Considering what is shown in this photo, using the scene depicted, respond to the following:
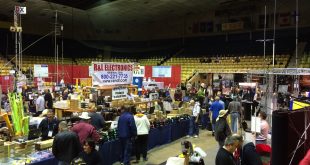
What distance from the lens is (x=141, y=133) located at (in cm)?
802

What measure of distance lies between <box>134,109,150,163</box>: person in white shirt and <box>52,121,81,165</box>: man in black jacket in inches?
97.6

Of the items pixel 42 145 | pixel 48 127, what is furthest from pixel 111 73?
pixel 42 145

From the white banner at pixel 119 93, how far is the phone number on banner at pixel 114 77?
341 mm

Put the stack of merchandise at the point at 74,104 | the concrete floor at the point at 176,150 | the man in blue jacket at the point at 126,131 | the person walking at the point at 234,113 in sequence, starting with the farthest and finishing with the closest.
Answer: the stack of merchandise at the point at 74,104, the person walking at the point at 234,113, the concrete floor at the point at 176,150, the man in blue jacket at the point at 126,131

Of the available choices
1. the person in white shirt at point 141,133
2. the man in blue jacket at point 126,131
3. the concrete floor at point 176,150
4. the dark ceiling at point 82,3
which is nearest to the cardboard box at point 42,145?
the man in blue jacket at point 126,131

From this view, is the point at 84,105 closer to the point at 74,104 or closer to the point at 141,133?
the point at 74,104

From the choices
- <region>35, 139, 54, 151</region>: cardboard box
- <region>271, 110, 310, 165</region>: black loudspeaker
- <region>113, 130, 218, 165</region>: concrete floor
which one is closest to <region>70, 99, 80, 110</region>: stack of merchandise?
<region>113, 130, 218, 165</region>: concrete floor

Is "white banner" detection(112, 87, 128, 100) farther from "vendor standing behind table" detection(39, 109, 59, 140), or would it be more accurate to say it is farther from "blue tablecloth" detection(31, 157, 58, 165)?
"blue tablecloth" detection(31, 157, 58, 165)

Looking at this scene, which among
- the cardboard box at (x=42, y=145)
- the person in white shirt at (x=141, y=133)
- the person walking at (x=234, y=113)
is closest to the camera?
the cardboard box at (x=42, y=145)

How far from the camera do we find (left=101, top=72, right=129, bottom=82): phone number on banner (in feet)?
31.8

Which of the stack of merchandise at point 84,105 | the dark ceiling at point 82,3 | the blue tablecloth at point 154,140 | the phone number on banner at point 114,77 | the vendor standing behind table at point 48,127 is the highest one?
the dark ceiling at point 82,3

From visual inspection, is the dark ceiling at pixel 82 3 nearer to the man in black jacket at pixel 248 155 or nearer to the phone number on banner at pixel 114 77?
the phone number on banner at pixel 114 77

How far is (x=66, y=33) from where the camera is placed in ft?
101

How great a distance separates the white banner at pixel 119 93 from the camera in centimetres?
977
